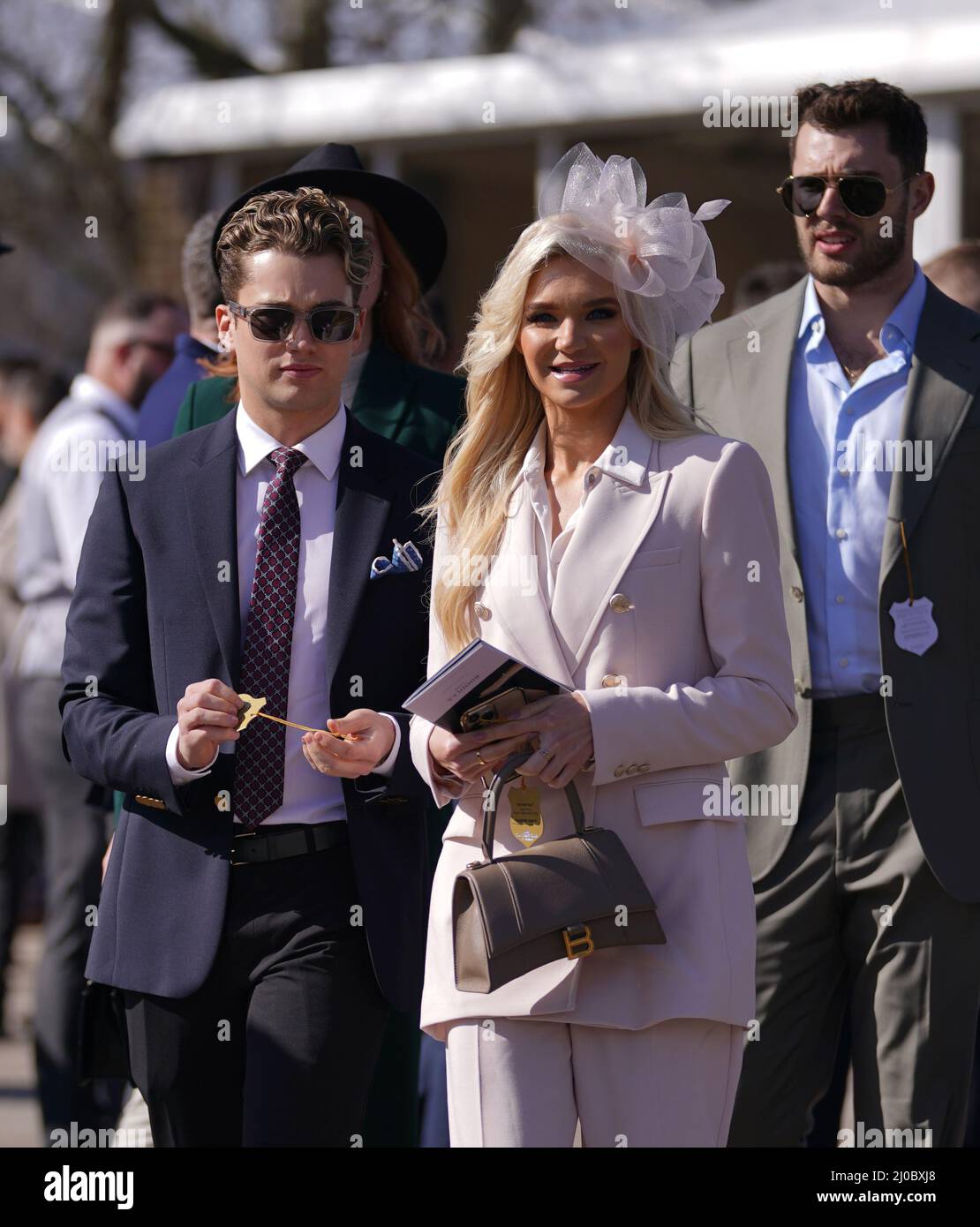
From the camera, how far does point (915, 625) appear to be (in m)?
4.30

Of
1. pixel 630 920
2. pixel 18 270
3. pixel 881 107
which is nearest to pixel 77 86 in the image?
pixel 18 270

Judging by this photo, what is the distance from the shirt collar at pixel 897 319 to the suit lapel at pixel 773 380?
0.02 metres

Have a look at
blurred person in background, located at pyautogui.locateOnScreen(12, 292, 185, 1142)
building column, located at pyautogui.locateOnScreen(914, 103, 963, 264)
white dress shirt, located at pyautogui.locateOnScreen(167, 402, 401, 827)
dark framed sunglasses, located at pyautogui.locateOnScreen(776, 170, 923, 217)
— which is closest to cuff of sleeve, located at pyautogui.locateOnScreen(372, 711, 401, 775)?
white dress shirt, located at pyautogui.locateOnScreen(167, 402, 401, 827)

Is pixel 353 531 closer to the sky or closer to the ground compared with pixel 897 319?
closer to the ground

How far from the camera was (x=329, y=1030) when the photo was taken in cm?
358

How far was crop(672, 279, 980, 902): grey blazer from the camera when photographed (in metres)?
4.27

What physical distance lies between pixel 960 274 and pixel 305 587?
10.6 feet

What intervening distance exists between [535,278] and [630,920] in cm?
117

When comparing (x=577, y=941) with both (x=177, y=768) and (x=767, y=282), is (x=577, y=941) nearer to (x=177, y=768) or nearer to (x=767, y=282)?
(x=177, y=768)

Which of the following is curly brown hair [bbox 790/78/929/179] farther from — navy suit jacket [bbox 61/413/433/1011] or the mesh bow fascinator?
navy suit jacket [bbox 61/413/433/1011]

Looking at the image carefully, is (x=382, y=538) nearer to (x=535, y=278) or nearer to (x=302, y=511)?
(x=302, y=511)

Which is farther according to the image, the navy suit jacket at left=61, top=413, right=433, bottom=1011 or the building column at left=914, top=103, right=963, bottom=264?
the building column at left=914, top=103, right=963, bottom=264

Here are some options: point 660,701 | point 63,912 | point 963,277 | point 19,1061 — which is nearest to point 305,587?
point 660,701

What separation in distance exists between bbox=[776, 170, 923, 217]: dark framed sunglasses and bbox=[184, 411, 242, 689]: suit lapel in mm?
1512
